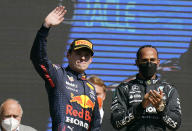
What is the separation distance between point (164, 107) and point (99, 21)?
374 cm

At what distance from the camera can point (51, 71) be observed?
4508 mm

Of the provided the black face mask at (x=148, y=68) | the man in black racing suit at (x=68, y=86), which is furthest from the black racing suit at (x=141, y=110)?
the man in black racing suit at (x=68, y=86)

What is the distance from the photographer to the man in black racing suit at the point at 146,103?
4.76 meters

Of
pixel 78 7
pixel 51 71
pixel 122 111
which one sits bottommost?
pixel 122 111

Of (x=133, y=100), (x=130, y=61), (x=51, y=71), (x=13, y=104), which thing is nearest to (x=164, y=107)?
(x=133, y=100)

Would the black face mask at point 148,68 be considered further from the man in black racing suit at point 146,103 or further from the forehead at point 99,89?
the forehead at point 99,89

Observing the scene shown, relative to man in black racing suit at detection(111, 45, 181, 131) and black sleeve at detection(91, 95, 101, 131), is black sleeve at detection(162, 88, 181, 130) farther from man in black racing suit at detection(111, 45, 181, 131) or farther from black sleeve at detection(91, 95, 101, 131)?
black sleeve at detection(91, 95, 101, 131)

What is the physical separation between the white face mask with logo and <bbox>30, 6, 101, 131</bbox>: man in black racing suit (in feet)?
2.70

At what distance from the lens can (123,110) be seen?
16.1ft

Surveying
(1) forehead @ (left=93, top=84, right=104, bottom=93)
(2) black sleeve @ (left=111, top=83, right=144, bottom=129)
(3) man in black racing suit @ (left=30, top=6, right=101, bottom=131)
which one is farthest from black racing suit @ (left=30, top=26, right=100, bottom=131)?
(1) forehead @ (left=93, top=84, right=104, bottom=93)

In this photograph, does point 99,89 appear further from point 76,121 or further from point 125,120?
point 76,121

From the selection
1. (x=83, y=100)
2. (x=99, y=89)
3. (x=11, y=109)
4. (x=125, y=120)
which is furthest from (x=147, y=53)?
(x=11, y=109)

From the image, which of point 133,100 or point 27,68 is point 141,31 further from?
point 133,100

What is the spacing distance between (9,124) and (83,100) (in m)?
0.99
